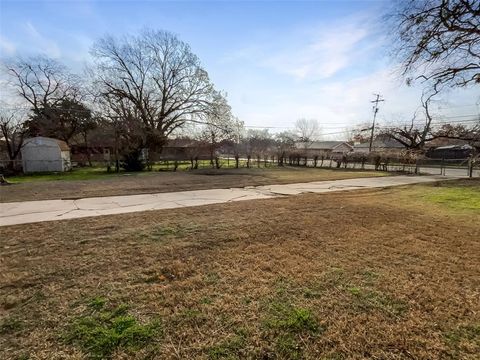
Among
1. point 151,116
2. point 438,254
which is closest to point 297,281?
point 438,254

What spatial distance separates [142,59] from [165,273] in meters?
28.5

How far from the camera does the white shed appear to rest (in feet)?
61.0

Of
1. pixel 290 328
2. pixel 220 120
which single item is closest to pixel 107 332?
pixel 290 328

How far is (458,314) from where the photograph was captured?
2258 mm

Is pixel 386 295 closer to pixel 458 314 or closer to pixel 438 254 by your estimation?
pixel 458 314

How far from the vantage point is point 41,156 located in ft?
61.9

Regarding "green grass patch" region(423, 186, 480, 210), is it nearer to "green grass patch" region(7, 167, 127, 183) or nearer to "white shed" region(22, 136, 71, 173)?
"green grass patch" region(7, 167, 127, 183)

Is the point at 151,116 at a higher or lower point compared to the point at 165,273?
higher

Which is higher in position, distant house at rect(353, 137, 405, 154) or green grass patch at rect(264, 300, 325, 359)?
distant house at rect(353, 137, 405, 154)

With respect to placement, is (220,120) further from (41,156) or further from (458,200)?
(458,200)

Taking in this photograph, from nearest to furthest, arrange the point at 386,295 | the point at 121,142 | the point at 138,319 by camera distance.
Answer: the point at 138,319
the point at 386,295
the point at 121,142

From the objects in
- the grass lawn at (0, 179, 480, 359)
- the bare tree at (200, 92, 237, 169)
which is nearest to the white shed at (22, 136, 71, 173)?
the bare tree at (200, 92, 237, 169)

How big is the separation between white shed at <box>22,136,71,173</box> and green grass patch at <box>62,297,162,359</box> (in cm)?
2112

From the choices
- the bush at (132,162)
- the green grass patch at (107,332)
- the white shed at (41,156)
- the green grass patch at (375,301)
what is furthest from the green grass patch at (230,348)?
the white shed at (41,156)
